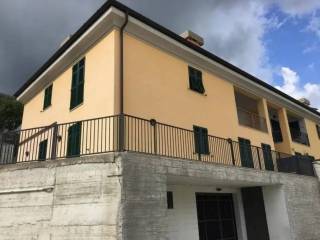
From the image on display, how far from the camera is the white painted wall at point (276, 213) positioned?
1220 cm

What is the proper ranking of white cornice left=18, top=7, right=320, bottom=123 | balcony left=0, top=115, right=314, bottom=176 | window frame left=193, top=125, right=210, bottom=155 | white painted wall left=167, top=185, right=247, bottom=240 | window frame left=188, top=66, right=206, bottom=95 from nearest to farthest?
balcony left=0, top=115, right=314, bottom=176
white painted wall left=167, top=185, right=247, bottom=240
white cornice left=18, top=7, right=320, bottom=123
window frame left=193, top=125, right=210, bottom=155
window frame left=188, top=66, right=206, bottom=95

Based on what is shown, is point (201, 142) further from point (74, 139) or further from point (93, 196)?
point (93, 196)

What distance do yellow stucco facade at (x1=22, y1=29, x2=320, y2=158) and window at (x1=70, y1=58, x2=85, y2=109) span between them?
1.12ft

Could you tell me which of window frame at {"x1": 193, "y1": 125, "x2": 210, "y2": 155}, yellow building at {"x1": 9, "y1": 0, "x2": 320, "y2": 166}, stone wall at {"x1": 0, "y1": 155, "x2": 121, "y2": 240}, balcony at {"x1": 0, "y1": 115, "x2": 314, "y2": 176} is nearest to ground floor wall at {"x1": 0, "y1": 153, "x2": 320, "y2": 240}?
stone wall at {"x1": 0, "y1": 155, "x2": 121, "y2": 240}

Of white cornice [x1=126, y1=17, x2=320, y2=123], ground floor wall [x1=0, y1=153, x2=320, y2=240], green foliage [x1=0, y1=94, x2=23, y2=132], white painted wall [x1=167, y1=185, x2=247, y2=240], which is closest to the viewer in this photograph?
ground floor wall [x1=0, y1=153, x2=320, y2=240]

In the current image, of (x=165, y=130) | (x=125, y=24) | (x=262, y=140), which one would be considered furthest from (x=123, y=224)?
(x=262, y=140)

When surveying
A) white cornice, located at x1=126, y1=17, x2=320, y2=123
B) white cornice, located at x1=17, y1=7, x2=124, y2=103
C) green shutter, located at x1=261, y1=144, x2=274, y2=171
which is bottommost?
green shutter, located at x1=261, y1=144, x2=274, y2=171

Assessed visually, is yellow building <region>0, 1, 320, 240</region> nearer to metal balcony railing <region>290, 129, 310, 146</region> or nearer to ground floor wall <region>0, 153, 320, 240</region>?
ground floor wall <region>0, 153, 320, 240</region>

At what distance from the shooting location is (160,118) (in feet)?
38.0

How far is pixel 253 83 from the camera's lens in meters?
17.2

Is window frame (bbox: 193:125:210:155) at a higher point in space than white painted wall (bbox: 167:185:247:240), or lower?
higher

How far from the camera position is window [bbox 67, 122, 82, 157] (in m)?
11.0

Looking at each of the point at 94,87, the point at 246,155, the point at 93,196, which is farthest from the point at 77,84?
the point at 246,155

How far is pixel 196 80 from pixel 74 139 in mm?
6354
